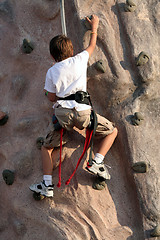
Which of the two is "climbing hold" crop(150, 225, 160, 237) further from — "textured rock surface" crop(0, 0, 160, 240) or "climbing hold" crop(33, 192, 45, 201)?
"climbing hold" crop(33, 192, 45, 201)

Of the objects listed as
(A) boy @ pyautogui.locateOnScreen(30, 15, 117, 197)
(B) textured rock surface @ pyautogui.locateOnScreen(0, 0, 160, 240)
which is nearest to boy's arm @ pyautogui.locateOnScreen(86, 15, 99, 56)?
(A) boy @ pyautogui.locateOnScreen(30, 15, 117, 197)

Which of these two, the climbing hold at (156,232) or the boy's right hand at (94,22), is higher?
the boy's right hand at (94,22)

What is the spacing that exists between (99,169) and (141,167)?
15.3 inches

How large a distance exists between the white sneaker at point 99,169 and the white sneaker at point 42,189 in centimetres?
40

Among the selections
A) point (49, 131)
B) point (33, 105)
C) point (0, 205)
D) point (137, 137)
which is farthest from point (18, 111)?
point (137, 137)

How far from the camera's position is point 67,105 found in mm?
3293

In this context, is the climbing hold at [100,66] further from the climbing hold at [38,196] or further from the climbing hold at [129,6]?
the climbing hold at [38,196]

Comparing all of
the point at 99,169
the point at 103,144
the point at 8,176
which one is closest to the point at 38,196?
the point at 8,176

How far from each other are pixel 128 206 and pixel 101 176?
0.39m

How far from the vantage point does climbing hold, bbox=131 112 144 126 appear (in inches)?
143

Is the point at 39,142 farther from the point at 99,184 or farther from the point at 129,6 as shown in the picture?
the point at 129,6

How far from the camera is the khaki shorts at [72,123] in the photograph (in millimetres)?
3289

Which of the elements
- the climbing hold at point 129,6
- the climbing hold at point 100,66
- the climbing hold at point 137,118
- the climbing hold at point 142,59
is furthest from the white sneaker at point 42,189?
the climbing hold at point 129,6

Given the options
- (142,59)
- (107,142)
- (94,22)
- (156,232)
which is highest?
(94,22)
